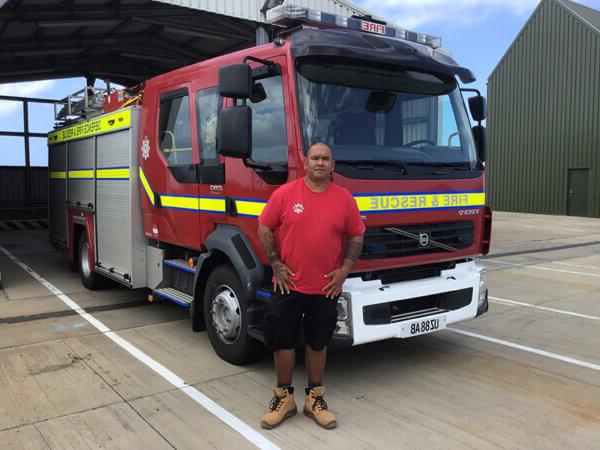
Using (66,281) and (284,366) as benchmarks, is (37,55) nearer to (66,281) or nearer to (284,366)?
(66,281)

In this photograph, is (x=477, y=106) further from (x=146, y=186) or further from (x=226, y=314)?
(x=146, y=186)

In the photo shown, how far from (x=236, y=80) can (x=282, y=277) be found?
4.86 feet

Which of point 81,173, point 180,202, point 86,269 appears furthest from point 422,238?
point 86,269

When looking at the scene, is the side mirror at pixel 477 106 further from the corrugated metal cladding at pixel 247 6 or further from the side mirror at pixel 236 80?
the corrugated metal cladding at pixel 247 6

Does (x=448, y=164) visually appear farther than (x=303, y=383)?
Yes

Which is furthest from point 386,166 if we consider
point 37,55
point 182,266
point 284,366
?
point 37,55

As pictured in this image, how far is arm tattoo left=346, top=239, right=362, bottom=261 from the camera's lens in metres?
3.59

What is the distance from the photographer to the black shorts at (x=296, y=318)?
11.7 ft

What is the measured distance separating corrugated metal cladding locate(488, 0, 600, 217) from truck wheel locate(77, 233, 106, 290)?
21.2 meters

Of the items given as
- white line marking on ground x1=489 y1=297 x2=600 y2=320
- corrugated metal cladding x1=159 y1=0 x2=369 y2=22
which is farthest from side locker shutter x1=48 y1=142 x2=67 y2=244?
white line marking on ground x1=489 y1=297 x2=600 y2=320

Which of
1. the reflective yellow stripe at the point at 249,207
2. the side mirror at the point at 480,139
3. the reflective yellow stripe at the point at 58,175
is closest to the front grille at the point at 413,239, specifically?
the side mirror at the point at 480,139

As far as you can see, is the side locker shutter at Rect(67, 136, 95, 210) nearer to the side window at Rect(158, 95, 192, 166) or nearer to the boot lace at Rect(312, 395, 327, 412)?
the side window at Rect(158, 95, 192, 166)

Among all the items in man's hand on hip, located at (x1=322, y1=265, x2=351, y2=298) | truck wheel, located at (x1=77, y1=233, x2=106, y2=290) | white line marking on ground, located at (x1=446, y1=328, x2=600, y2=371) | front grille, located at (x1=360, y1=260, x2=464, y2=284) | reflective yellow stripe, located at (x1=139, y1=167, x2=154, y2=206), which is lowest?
white line marking on ground, located at (x1=446, y1=328, x2=600, y2=371)

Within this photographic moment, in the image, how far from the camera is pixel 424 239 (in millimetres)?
4406
